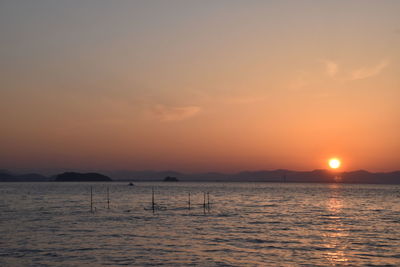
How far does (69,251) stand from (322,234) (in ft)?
96.2

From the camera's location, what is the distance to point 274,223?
6238cm

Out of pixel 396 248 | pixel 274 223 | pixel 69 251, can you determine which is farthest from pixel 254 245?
pixel 274 223

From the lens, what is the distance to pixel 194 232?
51094mm

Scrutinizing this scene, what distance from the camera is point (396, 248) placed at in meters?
39.4

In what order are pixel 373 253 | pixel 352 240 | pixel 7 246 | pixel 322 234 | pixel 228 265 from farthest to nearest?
pixel 322 234
pixel 352 240
pixel 7 246
pixel 373 253
pixel 228 265

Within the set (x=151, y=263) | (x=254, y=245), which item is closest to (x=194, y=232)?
(x=254, y=245)

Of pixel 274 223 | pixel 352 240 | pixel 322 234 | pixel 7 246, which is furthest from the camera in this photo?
pixel 274 223

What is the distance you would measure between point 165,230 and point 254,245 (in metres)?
15.6

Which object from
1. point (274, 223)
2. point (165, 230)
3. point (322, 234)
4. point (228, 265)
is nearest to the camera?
point (228, 265)

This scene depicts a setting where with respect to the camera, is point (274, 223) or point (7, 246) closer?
point (7, 246)

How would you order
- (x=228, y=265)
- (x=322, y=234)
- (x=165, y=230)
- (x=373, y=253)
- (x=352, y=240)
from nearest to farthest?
1. (x=228, y=265)
2. (x=373, y=253)
3. (x=352, y=240)
4. (x=322, y=234)
5. (x=165, y=230)

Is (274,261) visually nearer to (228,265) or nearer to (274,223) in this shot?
(228,265)

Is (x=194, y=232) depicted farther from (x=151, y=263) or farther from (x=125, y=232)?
(x=151, y=263)

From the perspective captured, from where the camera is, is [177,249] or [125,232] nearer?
[177,249]
